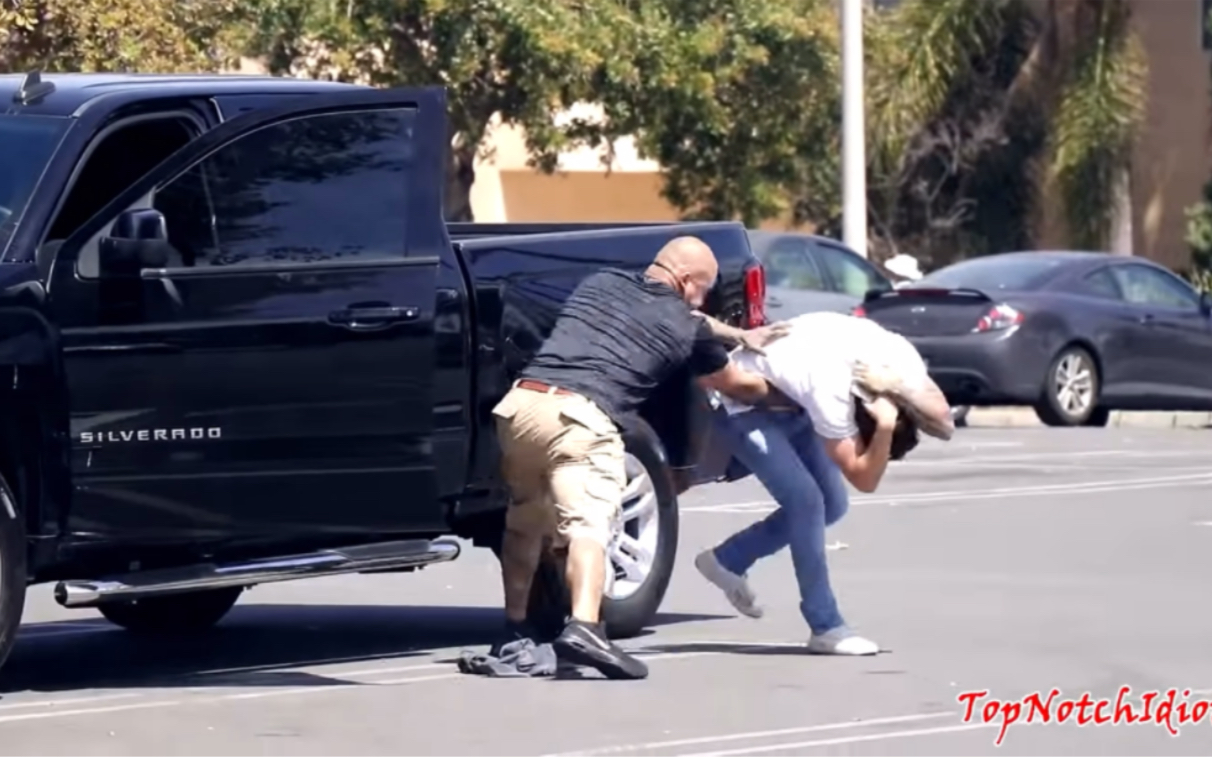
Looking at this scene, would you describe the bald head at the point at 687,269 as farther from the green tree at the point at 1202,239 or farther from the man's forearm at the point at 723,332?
the green tree at the point at 1202,239

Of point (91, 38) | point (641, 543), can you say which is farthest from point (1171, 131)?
point (641, 543)

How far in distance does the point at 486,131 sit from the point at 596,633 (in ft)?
55.6

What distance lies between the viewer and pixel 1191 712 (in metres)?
8.14

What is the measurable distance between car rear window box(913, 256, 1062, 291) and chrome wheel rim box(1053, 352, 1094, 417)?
0.72 meters

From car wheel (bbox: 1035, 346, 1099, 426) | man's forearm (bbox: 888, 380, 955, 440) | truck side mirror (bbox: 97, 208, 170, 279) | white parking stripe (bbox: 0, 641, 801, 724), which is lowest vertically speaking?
car wheel (bbox: 1035, 346, 1099, 426)

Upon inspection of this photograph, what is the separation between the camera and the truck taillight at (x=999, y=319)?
2016cm

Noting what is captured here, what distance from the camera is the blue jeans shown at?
9.25 meters

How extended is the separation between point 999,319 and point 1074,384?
1022 mm

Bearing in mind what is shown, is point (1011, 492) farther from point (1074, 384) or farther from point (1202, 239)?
point (1202, 239)

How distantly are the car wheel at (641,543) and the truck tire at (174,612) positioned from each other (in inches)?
63.7

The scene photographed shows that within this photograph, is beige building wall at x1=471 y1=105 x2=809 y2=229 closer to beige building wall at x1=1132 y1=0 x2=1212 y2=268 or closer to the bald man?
beige building wall at x1=1132 y1=0 x2=1212 y2=268

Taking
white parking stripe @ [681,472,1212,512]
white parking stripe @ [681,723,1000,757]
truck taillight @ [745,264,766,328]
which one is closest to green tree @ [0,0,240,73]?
white parking stripe @ [681,472,1212,512]

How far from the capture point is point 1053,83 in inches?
1186

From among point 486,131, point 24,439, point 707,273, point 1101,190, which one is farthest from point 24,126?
point 1101,190
